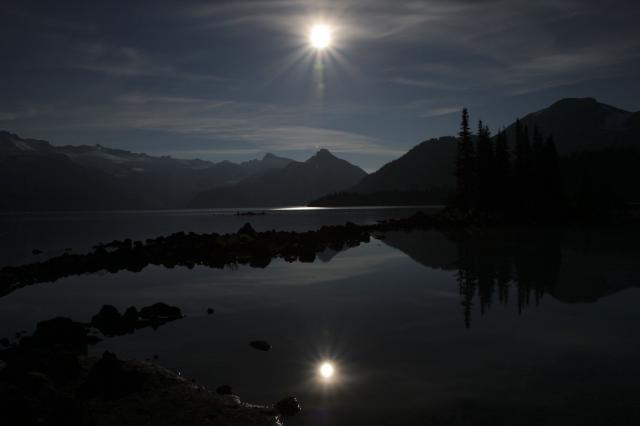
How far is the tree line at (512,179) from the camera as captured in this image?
81375 millimetres

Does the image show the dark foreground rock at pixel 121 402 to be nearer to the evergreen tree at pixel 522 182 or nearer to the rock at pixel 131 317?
the rock at pixel 131 317

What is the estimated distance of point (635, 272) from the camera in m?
24.8

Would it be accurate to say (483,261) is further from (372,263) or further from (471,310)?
(471,310)

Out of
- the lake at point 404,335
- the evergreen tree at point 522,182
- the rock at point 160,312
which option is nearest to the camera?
the lake at point 404,335

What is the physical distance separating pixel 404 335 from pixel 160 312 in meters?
10.1

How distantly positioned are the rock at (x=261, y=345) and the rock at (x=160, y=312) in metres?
5.47

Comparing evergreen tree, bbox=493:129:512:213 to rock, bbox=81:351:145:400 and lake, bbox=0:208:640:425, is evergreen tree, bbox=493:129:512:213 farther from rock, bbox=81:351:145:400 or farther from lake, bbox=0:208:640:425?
rock, bbox=81:351:145:400

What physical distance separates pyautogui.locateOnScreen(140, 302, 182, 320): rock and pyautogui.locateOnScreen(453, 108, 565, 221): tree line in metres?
75.0

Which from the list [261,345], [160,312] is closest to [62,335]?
[160,312]

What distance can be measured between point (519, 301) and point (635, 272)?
40.0ft

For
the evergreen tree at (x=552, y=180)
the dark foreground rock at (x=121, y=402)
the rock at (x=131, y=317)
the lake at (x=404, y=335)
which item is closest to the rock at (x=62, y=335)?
the lake at (x=404, y=335)

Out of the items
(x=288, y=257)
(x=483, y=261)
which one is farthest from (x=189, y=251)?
(x=483, y=261)

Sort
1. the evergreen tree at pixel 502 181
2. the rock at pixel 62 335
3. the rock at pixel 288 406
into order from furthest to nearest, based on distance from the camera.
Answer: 1. the evergreen tree at pixel 502 181
2. the rock at pixel 62 335
3. the rock at pixel 288 406

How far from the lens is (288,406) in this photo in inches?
356
